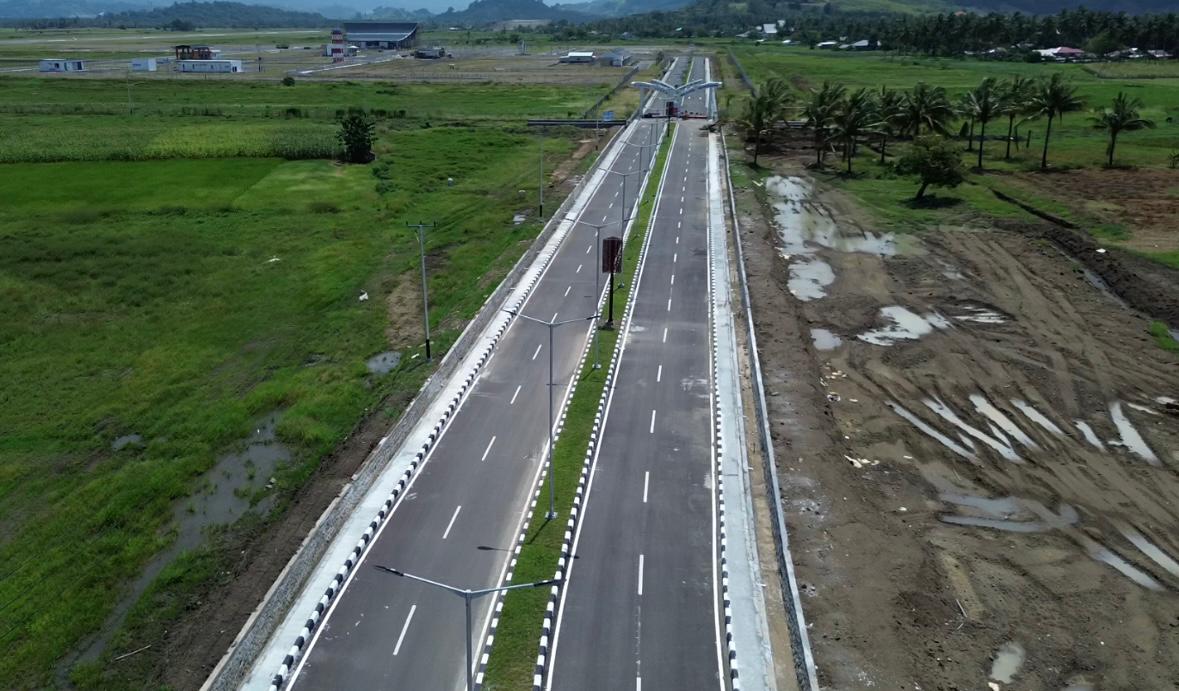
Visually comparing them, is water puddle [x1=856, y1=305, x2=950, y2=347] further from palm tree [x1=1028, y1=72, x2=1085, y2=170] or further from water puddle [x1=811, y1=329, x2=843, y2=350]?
palm tree [x1=1028, y1=72, x2=1085, y2=170]

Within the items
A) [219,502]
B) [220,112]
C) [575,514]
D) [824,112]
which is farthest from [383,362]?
[220,112]

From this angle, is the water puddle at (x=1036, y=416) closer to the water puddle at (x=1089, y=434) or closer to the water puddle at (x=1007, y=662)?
the water puddle at (x=1089, y=434)

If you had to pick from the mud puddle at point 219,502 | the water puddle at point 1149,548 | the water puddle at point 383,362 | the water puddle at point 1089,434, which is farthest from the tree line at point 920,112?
the mud puddle at point 219,502

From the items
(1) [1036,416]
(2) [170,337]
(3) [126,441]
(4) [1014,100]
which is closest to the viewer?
(3) [126,441]

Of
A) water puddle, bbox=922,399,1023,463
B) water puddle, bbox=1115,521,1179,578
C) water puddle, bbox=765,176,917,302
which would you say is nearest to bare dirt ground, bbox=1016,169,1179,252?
water puddle, bbox=765,176,917,302

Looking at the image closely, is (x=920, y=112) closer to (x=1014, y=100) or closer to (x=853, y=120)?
(x=853, y=120)

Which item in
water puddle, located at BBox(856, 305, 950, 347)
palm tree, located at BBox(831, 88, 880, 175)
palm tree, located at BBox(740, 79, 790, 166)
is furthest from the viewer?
palm tree, located at BBox(740, 79, 790, 166)
